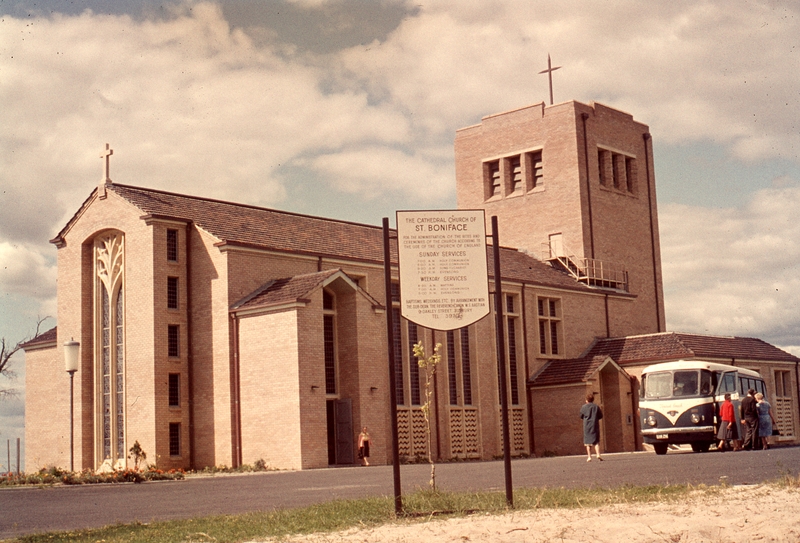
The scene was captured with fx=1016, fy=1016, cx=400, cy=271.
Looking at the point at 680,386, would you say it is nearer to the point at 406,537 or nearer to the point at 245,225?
the point at 245,225

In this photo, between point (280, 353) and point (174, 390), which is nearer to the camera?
point (280, 353)

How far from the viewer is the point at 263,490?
20453 millimetres

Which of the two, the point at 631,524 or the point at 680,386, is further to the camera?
the point at 680,386

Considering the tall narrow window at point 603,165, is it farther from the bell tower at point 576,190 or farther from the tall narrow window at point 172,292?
the tall narrow window at point 172,292

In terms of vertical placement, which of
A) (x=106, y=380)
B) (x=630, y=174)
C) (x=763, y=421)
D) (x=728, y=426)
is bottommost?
(x=728, y=426)

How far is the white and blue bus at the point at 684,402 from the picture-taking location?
1293 inches

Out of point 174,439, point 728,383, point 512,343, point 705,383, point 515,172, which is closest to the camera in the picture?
point 705,383

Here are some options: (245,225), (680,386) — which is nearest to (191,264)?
(245,225)

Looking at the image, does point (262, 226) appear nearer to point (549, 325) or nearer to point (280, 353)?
point (280, 353)

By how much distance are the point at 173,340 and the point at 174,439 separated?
3.46 metres

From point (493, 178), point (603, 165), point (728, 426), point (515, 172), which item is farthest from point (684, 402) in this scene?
point (493, 178)

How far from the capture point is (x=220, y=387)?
114 feet

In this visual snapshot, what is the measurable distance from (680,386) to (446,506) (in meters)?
22.7

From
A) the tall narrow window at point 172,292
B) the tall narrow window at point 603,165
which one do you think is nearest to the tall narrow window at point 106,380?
the tall narrow window at point 172,292
